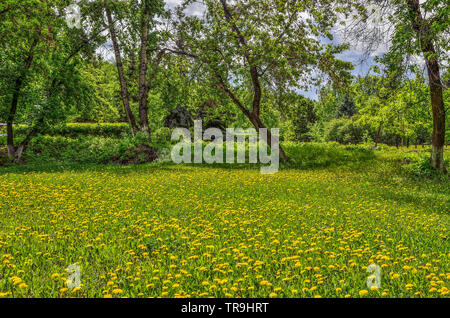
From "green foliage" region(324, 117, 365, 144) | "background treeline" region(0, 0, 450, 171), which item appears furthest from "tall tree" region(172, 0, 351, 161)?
"green foliage" region(324, 117, 365, 144)

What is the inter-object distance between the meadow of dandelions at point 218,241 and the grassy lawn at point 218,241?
0.02 metres

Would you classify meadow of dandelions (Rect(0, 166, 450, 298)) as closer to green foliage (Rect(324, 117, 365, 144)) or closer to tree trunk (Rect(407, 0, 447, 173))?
tree trunk (Rect(407, 0, 447, 173))

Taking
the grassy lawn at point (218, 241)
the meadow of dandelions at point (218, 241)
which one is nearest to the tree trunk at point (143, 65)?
the grassy lawn at point (218, 241)

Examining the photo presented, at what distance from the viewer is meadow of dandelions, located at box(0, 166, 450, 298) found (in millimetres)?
3410

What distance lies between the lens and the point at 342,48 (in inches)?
634

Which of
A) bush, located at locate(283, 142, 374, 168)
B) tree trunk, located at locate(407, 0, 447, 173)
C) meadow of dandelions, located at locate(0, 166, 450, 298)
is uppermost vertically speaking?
tree trunk, located at locate(407, 0, 447, 173)

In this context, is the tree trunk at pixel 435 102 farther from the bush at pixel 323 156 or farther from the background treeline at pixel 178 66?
the bush at pixel 323 156

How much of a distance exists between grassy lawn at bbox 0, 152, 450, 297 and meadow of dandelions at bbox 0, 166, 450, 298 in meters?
0.02

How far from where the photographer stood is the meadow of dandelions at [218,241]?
Answer: 3410 mm

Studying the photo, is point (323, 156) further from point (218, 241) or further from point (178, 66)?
point (218, 241)

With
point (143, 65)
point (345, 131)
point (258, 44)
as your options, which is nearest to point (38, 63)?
point (143, 65)

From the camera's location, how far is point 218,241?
496cm

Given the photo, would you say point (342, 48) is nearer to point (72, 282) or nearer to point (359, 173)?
point (359, 173)

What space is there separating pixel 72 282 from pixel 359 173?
1531 cm
